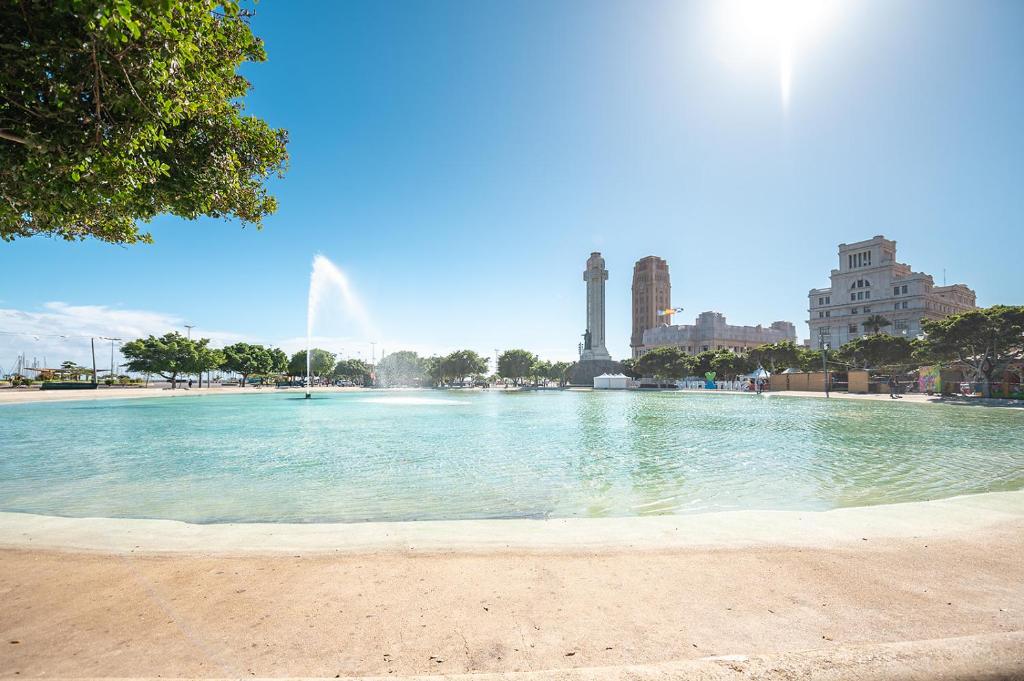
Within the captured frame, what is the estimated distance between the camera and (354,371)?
150 m

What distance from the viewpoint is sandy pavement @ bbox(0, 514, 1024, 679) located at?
10.7 ft

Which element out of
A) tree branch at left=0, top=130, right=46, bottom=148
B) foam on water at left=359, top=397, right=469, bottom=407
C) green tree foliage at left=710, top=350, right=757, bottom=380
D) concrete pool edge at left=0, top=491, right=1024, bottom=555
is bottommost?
foam on water at left=359, top=397, right=469, bottom=407

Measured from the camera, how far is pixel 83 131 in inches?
209

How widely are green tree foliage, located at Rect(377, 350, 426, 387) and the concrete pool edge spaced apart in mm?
140006

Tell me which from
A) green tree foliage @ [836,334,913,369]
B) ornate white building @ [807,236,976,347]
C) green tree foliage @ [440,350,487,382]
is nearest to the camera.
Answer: green tree foliage @ [836,334,913,369]

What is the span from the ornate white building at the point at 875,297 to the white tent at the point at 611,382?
49.3 meters

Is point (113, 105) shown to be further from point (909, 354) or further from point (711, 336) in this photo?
point (711, 336)

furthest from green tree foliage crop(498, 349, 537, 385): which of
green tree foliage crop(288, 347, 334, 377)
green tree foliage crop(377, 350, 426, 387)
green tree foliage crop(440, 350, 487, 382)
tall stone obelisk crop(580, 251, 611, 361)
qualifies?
green tree foliage crop(288, 347, 334, 377)

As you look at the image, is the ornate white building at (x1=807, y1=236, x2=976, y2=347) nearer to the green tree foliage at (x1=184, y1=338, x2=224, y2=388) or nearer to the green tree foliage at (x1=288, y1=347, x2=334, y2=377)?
the green tree foliage at (x1=288, y1=347, x2=334, y2=377)

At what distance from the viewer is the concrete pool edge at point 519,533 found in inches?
237

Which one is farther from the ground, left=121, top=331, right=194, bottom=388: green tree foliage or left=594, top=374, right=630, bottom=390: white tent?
left=121, top=331, right=194, bottom=388: green tree foliage

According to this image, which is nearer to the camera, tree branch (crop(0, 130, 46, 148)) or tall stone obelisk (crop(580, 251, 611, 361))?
tree branch (crop(0, 130, 46, 148))

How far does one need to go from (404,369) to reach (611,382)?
71794 millimetres

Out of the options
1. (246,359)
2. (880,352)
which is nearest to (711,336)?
(880,352)
